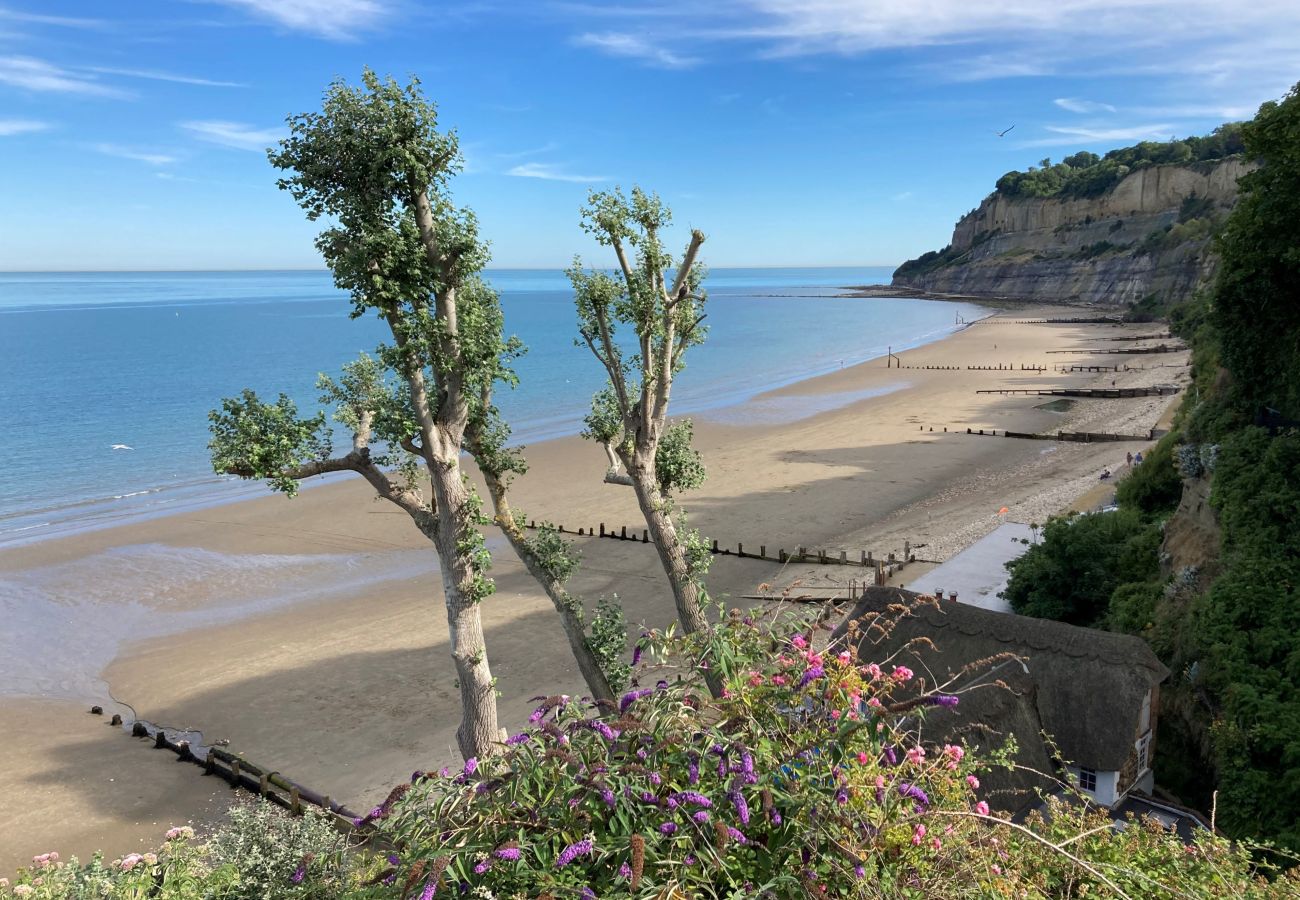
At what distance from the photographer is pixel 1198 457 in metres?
19.1

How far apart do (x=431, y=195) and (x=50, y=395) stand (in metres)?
70.3

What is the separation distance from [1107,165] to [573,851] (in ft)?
526

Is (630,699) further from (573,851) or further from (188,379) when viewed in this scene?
(188,379)

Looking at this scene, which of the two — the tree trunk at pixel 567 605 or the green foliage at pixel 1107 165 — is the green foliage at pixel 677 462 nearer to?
the tree trunk at pixel 567 605

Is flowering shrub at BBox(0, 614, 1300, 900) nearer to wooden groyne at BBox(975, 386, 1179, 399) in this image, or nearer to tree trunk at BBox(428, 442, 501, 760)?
tree trunk at BBox(428, 442, 501, 760)

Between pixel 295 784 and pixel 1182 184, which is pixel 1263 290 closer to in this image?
pixel 295 784

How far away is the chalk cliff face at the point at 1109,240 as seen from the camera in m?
106

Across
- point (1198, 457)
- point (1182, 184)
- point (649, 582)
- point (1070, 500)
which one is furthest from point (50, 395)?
point (1182, 184)

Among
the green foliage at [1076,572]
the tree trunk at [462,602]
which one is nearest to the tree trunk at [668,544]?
the tree trunk at [462,602]

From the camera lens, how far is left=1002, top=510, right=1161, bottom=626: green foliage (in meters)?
19.2

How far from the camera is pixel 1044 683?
1381 centimetres

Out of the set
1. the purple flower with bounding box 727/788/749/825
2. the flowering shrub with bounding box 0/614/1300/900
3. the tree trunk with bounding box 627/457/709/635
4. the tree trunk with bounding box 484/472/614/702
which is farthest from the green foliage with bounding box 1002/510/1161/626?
the purple flower with bounding box 727/788/749/825

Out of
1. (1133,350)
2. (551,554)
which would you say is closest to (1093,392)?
(1133,350)

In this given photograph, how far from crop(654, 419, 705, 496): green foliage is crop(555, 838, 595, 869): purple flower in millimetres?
9783
